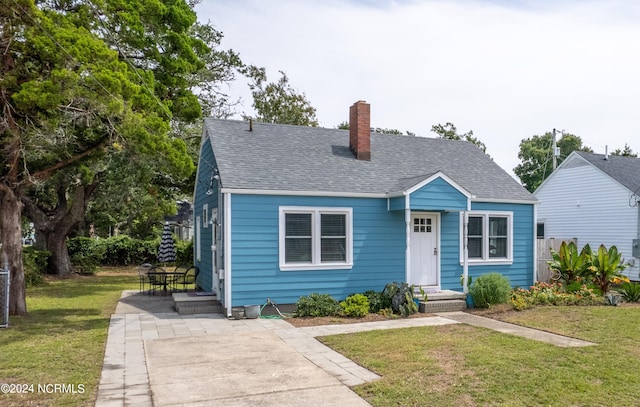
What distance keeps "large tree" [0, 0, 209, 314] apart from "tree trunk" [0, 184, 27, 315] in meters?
0.02

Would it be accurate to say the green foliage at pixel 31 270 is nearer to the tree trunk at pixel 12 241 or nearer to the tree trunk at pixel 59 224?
the tree trunk at pixel 59 224

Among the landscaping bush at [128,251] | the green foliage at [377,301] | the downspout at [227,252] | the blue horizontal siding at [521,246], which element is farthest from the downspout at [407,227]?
the landscaping bush at [128,251]

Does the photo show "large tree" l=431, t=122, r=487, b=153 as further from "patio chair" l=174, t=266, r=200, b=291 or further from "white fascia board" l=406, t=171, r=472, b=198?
"white fascia board" l=406, t=171, r=472, b=198

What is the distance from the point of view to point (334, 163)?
13.1m

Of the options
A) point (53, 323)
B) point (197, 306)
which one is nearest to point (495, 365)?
point (197, 306)

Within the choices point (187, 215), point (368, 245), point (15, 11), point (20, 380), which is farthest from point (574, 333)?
point (187, 215)

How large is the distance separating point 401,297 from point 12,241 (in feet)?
28.0

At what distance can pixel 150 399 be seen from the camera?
554 centimetres

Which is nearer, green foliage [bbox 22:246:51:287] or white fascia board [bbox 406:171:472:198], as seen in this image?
white fascia board [bbox 406:171:472:198]

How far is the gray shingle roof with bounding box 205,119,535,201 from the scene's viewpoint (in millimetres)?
11781

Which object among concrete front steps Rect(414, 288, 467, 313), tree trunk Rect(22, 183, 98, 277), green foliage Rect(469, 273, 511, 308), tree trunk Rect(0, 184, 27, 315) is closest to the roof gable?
green foliage Rect(469, 273, 511, 308)

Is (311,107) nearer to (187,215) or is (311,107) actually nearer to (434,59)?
(187,215)

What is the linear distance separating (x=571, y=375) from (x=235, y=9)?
9287 millimetres

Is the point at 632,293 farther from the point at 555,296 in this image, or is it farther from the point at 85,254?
the point at 85,254
